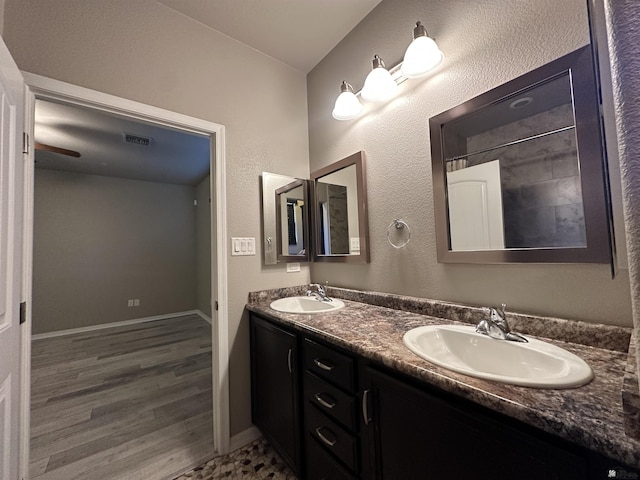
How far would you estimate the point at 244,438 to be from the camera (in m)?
1.61

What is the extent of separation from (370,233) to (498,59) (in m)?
1.01

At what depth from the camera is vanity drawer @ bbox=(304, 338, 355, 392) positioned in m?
0.94

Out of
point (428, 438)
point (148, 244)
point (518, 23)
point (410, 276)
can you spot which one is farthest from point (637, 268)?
point (148, 244)

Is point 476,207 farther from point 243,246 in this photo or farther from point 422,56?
point 243,246

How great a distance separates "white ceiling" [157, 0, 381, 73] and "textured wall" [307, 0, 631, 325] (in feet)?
0.32

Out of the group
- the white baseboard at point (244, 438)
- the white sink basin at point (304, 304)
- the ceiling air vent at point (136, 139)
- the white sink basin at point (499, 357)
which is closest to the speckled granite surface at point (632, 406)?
the white sink basin at point (499, 357)

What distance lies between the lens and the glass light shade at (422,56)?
119cm

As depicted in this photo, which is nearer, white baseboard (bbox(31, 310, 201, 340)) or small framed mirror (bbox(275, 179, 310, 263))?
small framed mirror (bbox(275, 179, 310, 263))

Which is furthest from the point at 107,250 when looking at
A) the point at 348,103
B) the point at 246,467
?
the point at 348,103

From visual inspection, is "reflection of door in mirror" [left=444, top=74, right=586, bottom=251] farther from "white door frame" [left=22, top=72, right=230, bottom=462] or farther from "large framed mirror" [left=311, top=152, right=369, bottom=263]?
"white door frame" [left=22, top=72, right=230, bottom=462]

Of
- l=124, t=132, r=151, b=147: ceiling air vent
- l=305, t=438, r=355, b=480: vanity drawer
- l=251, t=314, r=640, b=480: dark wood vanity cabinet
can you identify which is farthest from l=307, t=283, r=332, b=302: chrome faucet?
l=124, t=132, r=151, b=147: ceiling air vent

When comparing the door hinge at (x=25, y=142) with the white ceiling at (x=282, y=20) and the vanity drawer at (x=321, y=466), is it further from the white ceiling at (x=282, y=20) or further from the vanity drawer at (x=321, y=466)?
the vanity drawer at (x=321, y=466)

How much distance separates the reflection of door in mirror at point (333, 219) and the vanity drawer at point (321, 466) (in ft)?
Answer: 3.55

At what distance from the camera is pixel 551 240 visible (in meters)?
0.91
